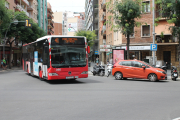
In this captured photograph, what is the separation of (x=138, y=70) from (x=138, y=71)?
74 millimetres

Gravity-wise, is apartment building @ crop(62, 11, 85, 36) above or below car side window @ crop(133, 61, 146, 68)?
above

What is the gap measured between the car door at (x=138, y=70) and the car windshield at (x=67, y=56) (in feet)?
14.6

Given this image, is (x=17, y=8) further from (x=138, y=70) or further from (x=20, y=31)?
(x=138, y=70)

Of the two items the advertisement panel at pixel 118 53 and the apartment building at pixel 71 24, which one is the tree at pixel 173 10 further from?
the apartment building at pixel 71 24

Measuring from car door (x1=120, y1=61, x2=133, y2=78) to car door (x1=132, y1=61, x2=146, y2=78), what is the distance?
1.02 ft

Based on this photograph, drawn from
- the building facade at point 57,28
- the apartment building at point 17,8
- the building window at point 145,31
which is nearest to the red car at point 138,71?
the building window at point 145,31

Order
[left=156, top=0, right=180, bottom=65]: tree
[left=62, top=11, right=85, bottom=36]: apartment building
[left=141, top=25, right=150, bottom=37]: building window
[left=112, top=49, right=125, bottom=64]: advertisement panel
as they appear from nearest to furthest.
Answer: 1. [left=156, top=0, right=180, bottom=65]: tree
2. [left=112, top=49, right=125, bottom=64]: advertisement panel
3. [left=141, top=25, right=150, bottom=37]: building window
4. [left=62, top=11, right=85, bottom=36]: apartment building

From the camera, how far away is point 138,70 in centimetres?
1816

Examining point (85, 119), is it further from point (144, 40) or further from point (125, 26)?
point (144, 40)

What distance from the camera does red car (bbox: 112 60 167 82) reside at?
1752 centimetres

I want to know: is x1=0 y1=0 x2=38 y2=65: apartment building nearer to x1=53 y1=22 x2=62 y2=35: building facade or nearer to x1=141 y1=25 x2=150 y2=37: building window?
x1=141 y1=25 x2=150 y2=37: building window

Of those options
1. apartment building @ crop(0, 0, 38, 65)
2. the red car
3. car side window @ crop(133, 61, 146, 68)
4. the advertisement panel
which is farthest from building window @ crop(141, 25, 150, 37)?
apartment building @ crop(0, 0, 38, 65)

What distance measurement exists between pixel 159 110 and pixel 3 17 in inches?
1036

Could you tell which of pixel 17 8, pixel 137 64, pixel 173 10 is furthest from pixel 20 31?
pixel 137 64
